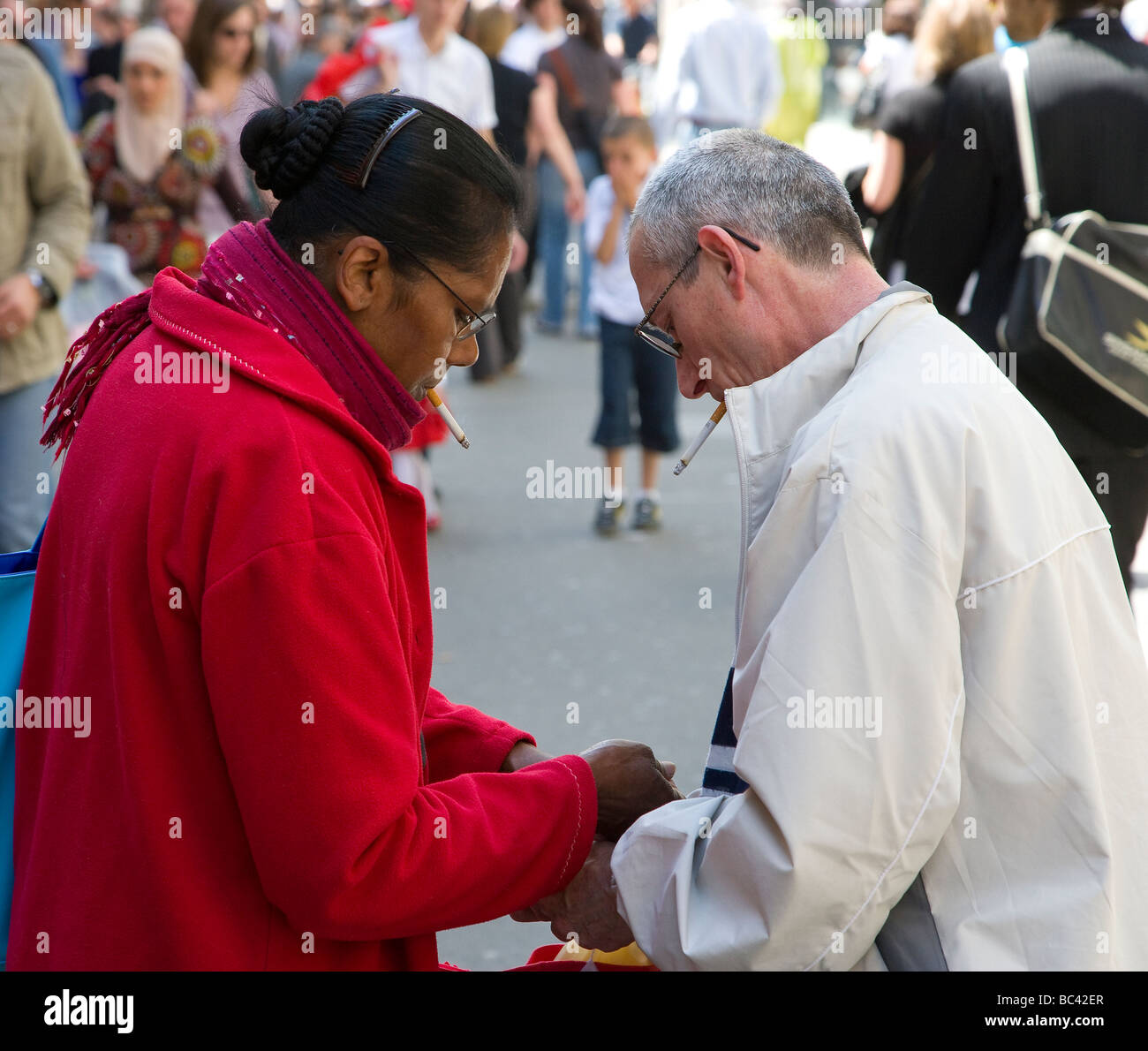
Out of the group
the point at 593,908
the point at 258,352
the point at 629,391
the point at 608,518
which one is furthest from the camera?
the point at 629,391

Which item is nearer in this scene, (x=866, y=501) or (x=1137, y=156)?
(x=866, y=501)

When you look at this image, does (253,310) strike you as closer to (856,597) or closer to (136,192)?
(856,597)

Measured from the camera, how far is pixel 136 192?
570cm

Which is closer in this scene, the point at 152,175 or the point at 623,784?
the point at 623,784

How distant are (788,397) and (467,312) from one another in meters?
0.46

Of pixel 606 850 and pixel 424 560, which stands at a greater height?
pixel 424 560

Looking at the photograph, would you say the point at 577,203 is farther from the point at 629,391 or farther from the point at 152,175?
the point at 152,175

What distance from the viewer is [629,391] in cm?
663

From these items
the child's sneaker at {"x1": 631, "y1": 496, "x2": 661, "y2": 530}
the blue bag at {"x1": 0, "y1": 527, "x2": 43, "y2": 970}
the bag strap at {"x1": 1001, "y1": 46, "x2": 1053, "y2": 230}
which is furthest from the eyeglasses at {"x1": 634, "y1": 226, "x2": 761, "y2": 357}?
the child's sneaker at {"x1": 631, "y1": 496, "x2": 661, "y2": 530}

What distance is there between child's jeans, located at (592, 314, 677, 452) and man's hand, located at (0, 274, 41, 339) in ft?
9.65

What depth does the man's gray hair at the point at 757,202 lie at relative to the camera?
77.2 inches

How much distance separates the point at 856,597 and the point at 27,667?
1114mm

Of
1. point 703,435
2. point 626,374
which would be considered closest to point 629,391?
point 626,374

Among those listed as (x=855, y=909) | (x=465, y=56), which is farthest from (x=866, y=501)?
(x=465, y=56)
